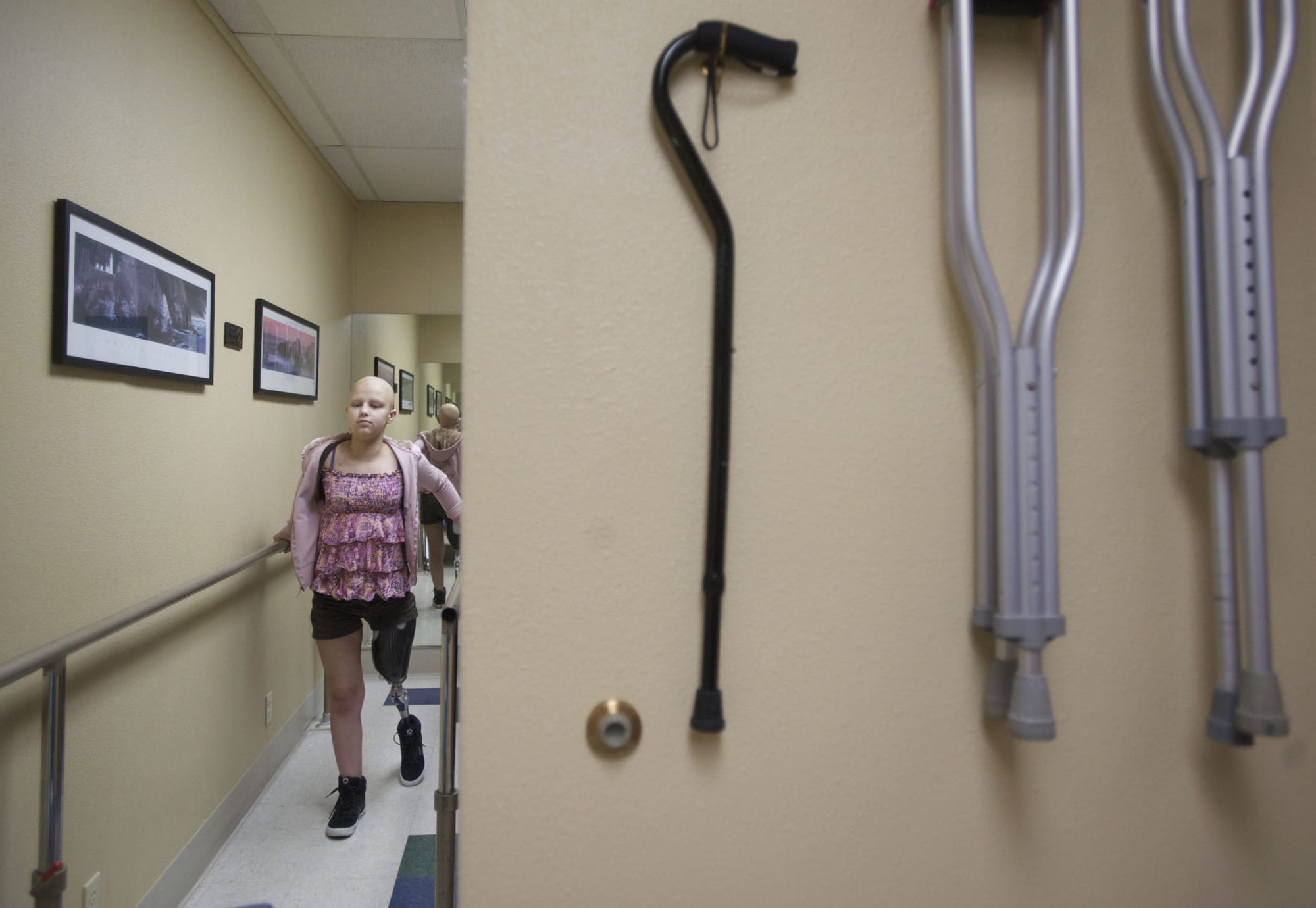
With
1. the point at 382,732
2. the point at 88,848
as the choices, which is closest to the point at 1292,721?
the point at 88,848

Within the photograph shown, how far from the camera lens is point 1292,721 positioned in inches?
31.6

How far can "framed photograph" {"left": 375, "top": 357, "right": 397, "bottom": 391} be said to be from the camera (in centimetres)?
358

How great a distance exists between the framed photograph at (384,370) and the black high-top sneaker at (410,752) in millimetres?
1888

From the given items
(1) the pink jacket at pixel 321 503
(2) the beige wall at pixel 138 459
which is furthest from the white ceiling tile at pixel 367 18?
(1) the pink jacket at pixel 321 503

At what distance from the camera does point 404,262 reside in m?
3.56

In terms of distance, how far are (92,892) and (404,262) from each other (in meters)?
2.99

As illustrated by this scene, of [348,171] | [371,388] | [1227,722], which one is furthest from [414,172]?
[1227,722]

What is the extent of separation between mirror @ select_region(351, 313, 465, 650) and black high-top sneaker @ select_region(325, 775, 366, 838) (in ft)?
4.25

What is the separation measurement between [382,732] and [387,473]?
4.70 feet

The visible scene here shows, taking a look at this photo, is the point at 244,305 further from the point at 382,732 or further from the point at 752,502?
the point at 752,502

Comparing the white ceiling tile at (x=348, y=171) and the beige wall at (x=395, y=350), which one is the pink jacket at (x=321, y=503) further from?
the white ceiling tile at (x=348, y=171)

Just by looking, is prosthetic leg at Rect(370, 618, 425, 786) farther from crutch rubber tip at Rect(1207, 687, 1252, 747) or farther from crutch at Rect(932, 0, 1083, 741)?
crutch rubber tip at Rect(1207, 687, 1252, 747)

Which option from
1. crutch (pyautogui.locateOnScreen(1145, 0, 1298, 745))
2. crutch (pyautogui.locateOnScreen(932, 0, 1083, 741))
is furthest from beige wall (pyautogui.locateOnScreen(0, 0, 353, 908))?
crutch (pyautogui.locateOnScreen(1145, 0, 1298, 745))

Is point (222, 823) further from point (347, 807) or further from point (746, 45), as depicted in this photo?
point (746, 45)
